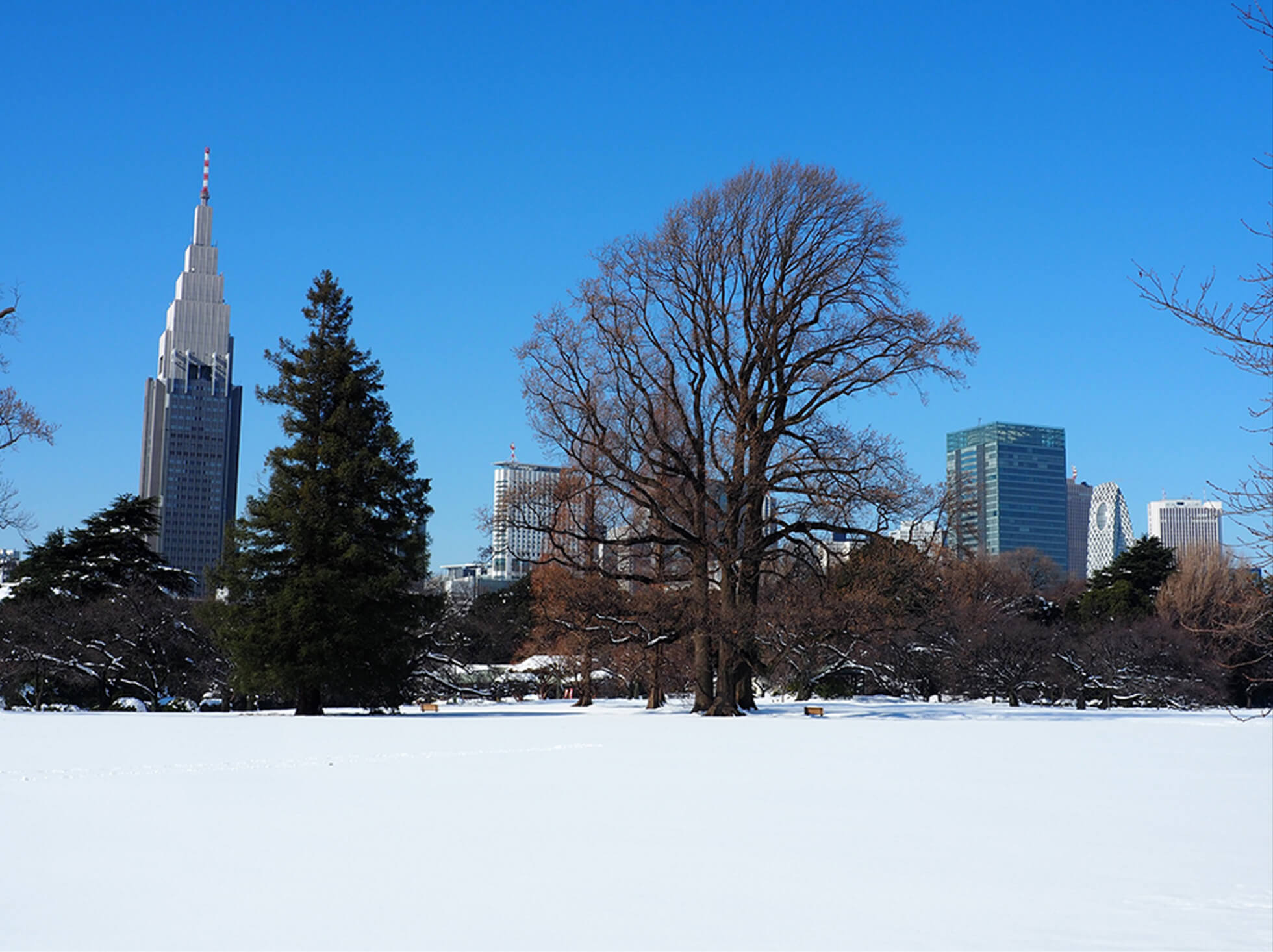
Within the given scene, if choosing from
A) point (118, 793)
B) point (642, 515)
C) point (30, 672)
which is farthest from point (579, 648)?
point (118, 793)

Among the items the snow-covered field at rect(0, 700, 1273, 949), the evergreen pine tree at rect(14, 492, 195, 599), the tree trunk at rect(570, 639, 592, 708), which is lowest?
the tree trunk at rect(570, 639, 592, 708)

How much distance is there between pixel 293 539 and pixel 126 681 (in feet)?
31.8

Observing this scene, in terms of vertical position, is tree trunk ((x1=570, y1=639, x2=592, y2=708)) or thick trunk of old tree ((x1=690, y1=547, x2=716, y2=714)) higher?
thick trunk of old tree ((x1=690, y1=547, x2=716, y2=714))

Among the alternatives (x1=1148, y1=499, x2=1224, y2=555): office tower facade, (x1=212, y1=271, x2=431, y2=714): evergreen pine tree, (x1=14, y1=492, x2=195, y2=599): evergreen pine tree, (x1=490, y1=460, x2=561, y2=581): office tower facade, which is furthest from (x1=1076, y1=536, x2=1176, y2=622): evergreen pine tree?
(x1=14, y1=492, x2=195, y2=599): evergreen pine tree

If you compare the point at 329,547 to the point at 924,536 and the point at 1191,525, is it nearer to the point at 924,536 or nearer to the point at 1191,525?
the point at 924,536

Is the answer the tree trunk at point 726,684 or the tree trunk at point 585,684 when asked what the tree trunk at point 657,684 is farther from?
the tree trunk at point 726,684

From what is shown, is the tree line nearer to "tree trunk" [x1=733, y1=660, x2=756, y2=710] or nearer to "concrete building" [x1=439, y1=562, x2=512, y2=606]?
"tree trunk" [x1=733, y1=660, x2=756, y2=710]

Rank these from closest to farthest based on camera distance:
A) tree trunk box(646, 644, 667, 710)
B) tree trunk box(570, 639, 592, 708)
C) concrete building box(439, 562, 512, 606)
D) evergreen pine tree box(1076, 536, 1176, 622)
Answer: tree trunk box(646, 644, 667, 710)
tree trunk box(570, 639, 592, 708)
evergreen pine tree box(1076, 536, 1176, 622)
concrete building box(439, 562, 512, 606)

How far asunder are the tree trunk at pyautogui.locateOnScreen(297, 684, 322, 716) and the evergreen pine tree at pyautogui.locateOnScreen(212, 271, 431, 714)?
0.11ft

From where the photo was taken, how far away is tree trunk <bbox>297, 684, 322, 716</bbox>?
29797mm

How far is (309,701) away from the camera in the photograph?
98.3 ft

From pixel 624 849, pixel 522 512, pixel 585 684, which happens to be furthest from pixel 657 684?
pixel 624 849

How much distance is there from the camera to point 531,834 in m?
8.43

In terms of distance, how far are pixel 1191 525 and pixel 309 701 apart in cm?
12780
